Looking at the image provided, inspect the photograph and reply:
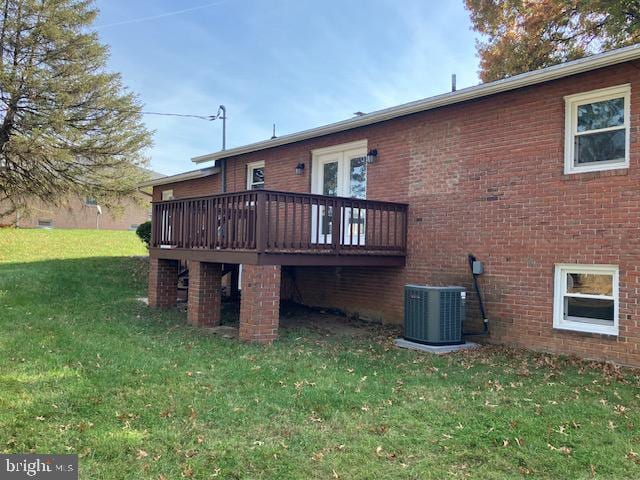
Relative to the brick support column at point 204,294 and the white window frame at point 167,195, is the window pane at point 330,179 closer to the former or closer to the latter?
the brick support column at point 204,294

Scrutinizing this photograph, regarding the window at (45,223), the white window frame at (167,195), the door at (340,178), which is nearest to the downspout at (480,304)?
the door at (340,178)

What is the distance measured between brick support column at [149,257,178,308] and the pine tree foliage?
8.67 metres

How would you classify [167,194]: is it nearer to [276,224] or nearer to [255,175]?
[255,175]

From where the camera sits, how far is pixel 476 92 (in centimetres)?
773

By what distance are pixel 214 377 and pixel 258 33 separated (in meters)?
15.0

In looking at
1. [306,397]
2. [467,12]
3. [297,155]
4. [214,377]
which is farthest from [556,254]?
[467,12]

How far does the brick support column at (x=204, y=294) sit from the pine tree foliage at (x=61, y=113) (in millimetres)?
10637

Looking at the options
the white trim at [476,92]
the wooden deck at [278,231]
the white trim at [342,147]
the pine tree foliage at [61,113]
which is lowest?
the wooden deck at [278,231]

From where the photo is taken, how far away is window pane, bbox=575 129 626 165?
674cm

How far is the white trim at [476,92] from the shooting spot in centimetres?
634

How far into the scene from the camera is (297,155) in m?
11.6

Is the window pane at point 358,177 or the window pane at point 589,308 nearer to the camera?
the window pane at point 589,308

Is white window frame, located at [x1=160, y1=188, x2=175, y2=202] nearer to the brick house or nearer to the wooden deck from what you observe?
the brick house

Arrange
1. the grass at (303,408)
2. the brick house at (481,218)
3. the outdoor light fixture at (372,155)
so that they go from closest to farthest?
the grass at (303,408)
the brick house at (481,218)
the outdoor light fixture at (372,155)
